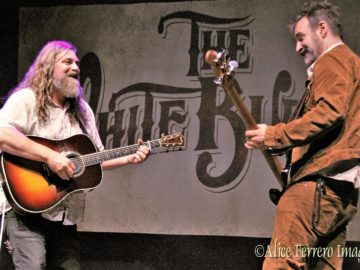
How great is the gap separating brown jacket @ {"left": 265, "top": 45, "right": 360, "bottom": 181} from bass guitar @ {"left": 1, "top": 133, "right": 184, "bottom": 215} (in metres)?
1.29

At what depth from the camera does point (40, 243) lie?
3.42 m

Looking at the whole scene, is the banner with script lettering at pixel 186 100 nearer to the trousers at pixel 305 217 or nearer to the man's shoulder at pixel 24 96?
the man's shoulder at pixel 24 96

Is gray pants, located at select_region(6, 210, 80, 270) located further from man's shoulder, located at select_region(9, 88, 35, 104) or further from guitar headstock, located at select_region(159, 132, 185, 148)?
guitar headstock, located at select_region(159, 132, 185, 148)

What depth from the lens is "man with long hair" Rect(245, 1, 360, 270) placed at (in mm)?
2762

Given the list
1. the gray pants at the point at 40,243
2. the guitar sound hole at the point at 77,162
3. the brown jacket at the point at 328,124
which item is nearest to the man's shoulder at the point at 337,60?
the brown jacket at the point at 328,124

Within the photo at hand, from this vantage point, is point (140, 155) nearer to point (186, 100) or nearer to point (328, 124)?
point (186, 100)

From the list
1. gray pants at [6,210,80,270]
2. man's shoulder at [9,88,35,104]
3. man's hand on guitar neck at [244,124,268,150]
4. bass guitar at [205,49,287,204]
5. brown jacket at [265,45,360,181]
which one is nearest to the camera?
brown jacket at [265,45,360,181]

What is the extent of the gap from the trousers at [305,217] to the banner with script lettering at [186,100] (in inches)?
66.4

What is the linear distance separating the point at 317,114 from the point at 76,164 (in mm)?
1602

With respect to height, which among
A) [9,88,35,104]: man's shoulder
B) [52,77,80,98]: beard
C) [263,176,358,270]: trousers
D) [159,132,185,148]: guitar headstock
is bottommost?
[263,176,358,270]: trousers

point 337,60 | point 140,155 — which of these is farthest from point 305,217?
point 140,155

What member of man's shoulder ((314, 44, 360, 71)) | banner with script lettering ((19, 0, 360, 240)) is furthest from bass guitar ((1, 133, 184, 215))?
man's shoulder ((314, 44, 360, 71))

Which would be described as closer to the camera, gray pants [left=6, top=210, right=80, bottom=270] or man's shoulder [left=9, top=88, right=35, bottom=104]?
gray pants [left=6, top=210, right=80, bottom=270]

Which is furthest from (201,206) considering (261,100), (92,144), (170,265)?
(92,144)
